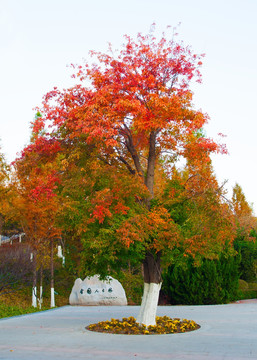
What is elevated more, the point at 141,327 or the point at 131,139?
the point at 131,139

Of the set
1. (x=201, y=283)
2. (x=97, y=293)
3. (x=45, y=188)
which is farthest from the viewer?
(x=97, y=293)

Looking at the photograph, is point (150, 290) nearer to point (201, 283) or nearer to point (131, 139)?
point (131, 139)

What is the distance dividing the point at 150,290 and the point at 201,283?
7.34 metres

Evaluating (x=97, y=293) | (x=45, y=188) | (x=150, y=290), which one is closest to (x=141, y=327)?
(x=150, y=290)

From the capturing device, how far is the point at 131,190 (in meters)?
9.24

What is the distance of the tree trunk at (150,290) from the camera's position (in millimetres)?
9836

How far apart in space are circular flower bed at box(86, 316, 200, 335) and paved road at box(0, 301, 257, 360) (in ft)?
1.04

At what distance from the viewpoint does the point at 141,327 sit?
31.6 ft

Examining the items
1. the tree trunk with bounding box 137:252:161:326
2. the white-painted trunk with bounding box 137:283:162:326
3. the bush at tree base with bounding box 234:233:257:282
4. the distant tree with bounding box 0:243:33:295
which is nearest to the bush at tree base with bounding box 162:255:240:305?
the distant tree with bounding box 0:243:33:295

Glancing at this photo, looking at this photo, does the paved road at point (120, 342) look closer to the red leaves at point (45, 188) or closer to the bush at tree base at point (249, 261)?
the red leaves at point (45, 188)

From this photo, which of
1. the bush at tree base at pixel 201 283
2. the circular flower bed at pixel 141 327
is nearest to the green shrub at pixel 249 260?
the bush at tree base at pixel 201 283

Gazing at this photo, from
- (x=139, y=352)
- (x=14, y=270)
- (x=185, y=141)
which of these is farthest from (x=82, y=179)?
(x=14, y=270)

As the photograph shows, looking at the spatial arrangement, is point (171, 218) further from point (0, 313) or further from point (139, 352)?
point (0, 313)

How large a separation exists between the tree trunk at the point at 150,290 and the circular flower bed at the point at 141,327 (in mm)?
203
